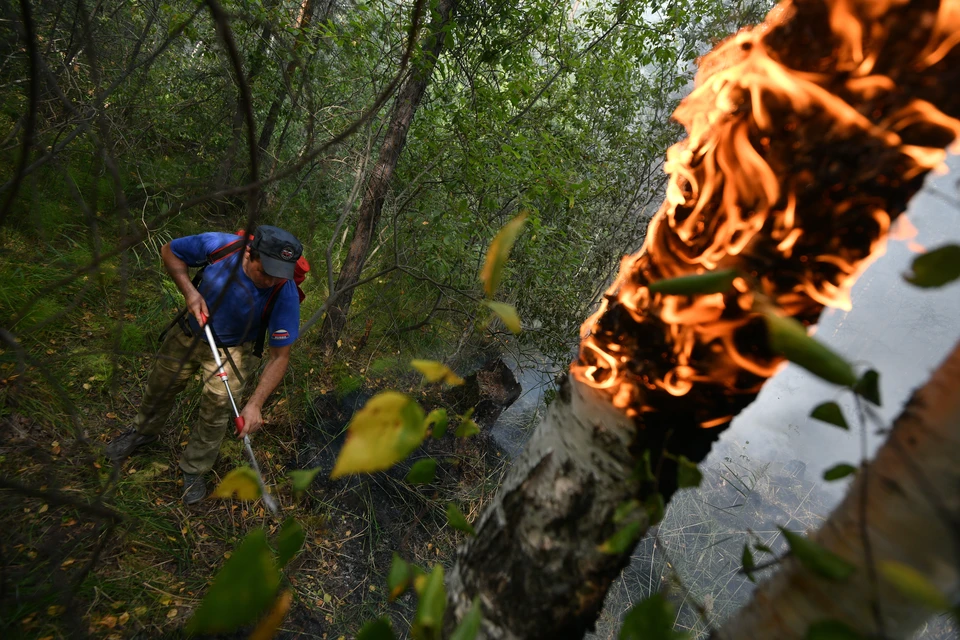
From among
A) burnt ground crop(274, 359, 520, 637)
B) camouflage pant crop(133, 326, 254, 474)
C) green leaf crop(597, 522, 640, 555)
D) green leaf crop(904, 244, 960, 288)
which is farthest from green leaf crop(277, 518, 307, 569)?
camouflage pant crop(133, 326, 254, 474)

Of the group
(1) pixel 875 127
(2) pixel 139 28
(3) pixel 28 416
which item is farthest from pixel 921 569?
(2) pixel 139 28

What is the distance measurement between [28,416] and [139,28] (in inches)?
Result: 177

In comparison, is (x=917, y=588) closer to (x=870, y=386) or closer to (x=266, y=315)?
(x=870, y=386)

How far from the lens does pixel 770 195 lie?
718mm

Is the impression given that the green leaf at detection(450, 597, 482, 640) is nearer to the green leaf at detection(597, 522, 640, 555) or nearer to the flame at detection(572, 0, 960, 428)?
the green leaf at detection(597, 522, 640, 555)

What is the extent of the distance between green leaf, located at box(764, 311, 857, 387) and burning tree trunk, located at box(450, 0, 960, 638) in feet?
0.55

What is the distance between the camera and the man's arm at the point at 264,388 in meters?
2.32

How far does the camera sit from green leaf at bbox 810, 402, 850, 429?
67 centimetres

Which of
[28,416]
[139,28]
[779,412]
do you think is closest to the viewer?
[28,416]

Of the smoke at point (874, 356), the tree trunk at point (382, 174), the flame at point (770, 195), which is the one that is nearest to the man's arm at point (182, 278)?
the tree trunk at point (382, 174)

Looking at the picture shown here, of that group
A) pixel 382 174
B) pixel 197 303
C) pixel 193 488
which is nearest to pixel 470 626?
pixel 197 303

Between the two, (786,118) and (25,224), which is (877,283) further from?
(25,224)

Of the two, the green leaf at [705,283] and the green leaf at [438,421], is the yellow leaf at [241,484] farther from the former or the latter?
the green leaf at [705,283]

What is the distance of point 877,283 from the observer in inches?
289
